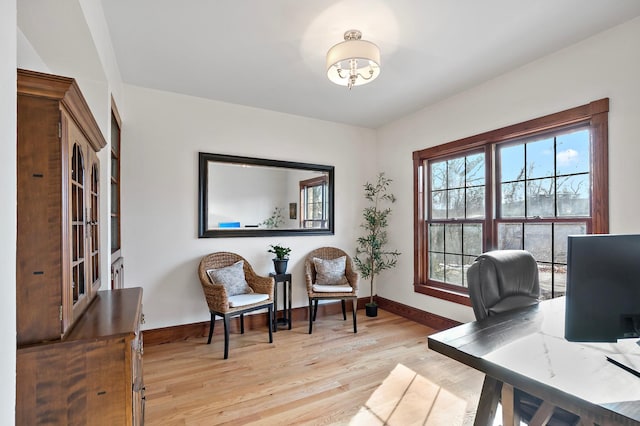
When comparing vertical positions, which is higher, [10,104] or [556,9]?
[556,9]

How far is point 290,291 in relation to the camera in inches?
148

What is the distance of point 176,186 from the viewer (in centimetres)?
344

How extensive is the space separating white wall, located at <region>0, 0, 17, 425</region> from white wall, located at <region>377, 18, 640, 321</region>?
3.30 meters

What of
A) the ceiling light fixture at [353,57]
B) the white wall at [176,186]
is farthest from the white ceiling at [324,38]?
the white wall at [176,186]

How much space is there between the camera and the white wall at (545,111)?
2.23 m

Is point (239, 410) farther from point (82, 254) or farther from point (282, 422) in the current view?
point (82, 254)

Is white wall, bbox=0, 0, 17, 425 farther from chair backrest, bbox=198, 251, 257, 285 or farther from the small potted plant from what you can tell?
the small potted plant

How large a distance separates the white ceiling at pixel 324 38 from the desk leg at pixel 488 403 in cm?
217

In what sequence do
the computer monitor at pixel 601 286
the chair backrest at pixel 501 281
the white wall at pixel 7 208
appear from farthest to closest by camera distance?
the chair backrest at pixel 501 281 → the computer monitor at pixel 601 286 → the white wall at pixel 7 208

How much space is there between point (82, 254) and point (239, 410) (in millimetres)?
1461

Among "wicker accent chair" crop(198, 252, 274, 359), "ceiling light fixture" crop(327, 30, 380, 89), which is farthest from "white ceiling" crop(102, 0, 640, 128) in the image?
"wicker accent chair" crop(198, 252, 274, 359)

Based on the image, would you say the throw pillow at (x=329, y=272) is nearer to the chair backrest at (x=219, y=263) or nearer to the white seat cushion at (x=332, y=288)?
the white seat cushion at (x=332, y=288)

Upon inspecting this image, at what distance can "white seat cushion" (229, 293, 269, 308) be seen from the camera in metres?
3.11

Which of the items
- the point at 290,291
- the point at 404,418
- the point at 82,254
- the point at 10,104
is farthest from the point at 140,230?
the point at 404,418
